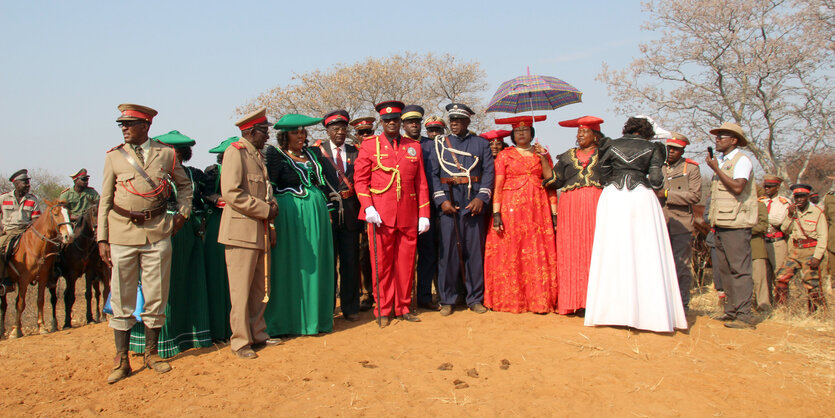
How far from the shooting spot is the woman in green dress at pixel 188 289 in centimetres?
521

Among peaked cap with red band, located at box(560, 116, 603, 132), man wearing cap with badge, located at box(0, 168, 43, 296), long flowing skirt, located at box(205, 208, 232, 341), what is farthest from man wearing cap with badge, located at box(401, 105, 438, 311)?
man wearing cap with badge, located at box(0, 168, 43, 296)

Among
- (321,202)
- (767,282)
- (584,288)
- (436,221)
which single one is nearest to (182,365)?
(321,202)

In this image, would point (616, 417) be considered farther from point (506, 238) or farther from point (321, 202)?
point (321, 202)

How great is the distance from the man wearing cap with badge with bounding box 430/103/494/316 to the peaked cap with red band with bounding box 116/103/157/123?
2947mm

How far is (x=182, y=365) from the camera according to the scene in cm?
476

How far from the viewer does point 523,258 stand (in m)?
6.24

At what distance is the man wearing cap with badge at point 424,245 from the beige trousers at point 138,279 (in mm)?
2711

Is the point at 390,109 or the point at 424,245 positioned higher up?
the point at 390,109

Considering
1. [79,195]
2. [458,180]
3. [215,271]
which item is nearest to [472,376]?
[458,180]

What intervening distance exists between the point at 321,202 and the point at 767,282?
587 cm

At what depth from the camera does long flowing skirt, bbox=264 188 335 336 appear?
550 cm

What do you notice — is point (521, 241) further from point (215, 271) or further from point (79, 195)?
point (79, 195)

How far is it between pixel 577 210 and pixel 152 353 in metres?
4.34

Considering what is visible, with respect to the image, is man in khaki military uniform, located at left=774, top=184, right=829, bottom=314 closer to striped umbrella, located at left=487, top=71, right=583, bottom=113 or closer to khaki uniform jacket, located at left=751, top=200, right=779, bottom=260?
khaki uniform jacket, located at left=751, top=200, right=779, bottom=260
